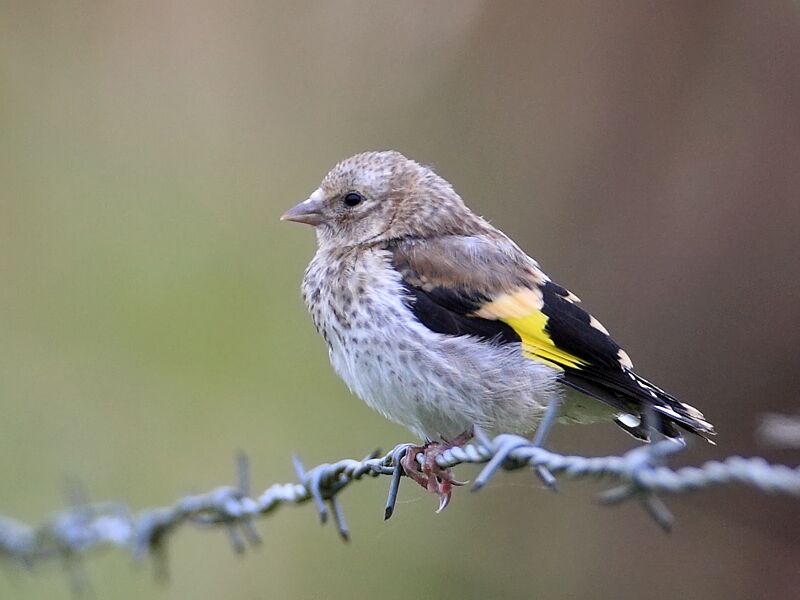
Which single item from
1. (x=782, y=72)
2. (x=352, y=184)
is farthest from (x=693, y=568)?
(x=352, y=184)

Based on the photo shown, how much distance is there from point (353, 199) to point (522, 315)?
1.06m

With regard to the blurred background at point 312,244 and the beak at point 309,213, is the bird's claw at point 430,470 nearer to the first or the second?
the beak at point 309,213

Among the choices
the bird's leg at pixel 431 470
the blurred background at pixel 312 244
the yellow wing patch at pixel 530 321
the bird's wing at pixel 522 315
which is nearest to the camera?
the bird's leg at pixel 431 470

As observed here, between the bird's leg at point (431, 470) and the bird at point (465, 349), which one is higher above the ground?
the bird at point (465, 349)

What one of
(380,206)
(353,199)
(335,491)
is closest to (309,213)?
(353,199)

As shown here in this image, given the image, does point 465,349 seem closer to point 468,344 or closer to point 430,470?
point 468,344

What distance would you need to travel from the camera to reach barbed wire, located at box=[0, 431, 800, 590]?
80.0 inches

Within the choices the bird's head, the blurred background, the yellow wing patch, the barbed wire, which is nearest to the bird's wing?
the yellow wing patch

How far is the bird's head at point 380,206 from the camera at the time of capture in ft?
15.2

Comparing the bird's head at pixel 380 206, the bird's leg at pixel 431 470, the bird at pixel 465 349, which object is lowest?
the bird's leg at pixel 431 470

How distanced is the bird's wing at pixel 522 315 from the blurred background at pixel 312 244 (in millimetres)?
2939

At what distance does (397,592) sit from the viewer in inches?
291

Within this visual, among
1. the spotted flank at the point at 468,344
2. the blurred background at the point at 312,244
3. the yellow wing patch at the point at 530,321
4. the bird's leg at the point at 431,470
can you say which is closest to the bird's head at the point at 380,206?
the spotted flank at the point at 468,344

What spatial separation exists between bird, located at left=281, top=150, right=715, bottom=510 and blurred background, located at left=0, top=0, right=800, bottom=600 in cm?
293
